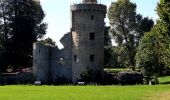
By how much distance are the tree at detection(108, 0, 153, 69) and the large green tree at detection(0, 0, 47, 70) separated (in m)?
16.4

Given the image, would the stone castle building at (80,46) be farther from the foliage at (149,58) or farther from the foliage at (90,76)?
the foliage at (149,58)

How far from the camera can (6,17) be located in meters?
78.5

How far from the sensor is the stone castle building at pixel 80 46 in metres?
66.2

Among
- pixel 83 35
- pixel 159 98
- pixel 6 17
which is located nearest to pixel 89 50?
pixel 83 35

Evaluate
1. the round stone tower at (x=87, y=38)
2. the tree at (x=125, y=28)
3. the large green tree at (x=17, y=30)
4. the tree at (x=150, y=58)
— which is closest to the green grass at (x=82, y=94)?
the tree at (x=150, y=58)

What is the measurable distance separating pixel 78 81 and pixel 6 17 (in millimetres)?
19287

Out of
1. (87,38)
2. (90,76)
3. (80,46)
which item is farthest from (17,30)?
(90,76)

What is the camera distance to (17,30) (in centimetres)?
7612

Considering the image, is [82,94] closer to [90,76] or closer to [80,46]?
[90,76]

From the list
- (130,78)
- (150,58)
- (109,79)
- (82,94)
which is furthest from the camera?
(109,79)

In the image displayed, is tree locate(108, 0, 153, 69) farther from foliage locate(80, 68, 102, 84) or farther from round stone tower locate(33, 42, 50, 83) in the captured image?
foliage locate(80, 68, 102, 84)

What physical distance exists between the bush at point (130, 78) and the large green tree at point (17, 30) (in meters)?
20.1

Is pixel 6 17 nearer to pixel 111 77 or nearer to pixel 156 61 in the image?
pixel 111 77

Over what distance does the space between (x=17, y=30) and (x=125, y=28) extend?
23.2m
